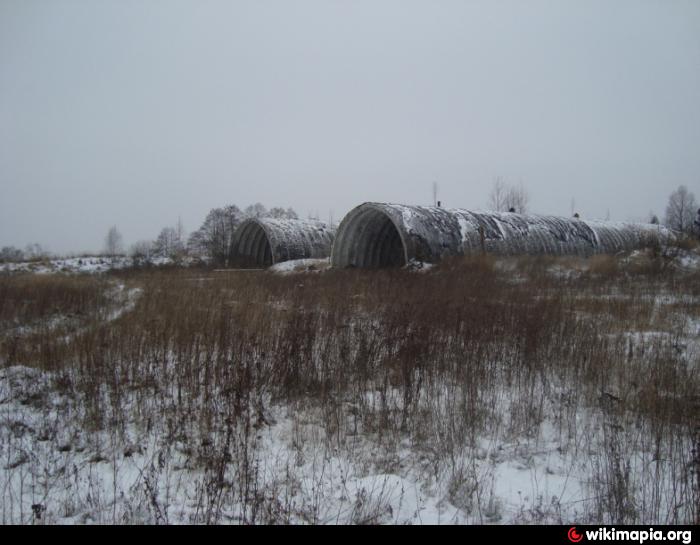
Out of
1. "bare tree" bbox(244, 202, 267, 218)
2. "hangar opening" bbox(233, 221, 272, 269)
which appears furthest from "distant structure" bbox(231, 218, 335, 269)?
"bare tree" bbox(244, 202, 267, 218)

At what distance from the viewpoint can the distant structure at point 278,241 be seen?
884 inches

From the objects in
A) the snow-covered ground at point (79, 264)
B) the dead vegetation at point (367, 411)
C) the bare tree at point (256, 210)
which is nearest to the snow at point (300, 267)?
the snow-covered ground at point (79, 264)

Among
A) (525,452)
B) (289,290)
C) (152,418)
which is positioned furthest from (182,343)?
(289,290)

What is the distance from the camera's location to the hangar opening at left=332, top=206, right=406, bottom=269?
59.8ft

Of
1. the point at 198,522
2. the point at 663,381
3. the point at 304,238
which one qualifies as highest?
the point at 304,238

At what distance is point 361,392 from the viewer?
14.9 feet

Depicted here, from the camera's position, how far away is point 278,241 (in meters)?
22.3

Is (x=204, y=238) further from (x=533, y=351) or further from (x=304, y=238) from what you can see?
(x=533, y=351)

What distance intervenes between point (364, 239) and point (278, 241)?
17.1 ft

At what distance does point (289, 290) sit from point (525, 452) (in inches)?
306

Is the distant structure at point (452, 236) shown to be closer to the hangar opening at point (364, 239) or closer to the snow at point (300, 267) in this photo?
the hangar opening at point (364, 239)

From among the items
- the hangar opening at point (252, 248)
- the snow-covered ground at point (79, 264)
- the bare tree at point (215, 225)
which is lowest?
the snow-covered ground at point (79, 264)

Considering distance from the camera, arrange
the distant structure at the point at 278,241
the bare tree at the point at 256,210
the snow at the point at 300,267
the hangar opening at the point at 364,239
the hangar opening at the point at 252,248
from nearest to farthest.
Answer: the snow at the point at 300,267 → the hangar opening at the point at 364,239 → the distant structure at the point at 278,241 → the hangar opening at the point at 252,248 → the bare tree at the point at 256,210
